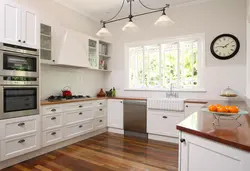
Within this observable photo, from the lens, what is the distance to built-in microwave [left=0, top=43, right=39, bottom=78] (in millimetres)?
Result: 2477

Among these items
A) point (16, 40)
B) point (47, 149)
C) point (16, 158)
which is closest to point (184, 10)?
point (16, 40)

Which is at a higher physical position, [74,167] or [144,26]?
[144,26]

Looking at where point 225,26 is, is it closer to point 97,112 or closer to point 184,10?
point 184,10

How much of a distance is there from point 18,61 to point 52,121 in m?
1.18

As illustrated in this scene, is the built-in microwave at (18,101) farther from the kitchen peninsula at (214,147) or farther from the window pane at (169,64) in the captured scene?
the window pane at (169,64)

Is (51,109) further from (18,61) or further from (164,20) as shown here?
(164,20)

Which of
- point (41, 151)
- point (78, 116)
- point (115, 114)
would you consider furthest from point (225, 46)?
point (41, 151)

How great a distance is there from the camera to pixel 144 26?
452 cm

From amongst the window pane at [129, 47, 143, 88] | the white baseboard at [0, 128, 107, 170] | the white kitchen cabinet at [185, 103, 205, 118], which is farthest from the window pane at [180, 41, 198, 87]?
the white baseboard at [0, 128, 107, 170]

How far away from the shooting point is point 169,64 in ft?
14.1

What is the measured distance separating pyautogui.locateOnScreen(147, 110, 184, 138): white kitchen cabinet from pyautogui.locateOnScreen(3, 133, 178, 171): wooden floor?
243 millimetres

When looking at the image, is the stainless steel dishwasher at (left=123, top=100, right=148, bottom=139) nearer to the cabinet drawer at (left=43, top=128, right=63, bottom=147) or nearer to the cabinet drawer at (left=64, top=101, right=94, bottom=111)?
the cabinet drawer at (left=64, top=101, right=94, bottom=111)

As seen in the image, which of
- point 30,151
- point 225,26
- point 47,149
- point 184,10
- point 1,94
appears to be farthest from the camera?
point 184,10

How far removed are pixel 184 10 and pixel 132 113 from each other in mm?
2699
